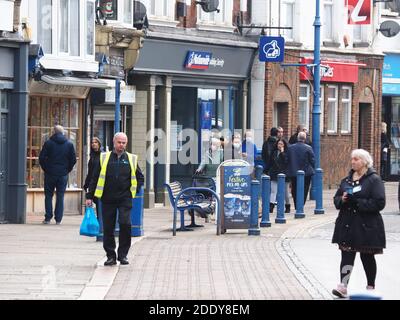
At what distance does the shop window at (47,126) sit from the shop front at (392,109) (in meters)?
17.4

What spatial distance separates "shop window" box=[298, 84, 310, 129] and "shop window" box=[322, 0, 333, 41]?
183 centimetres

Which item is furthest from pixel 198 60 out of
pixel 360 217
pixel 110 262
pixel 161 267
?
pixel 360 217

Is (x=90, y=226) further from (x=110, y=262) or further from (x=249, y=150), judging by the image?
(x=249, y=150)

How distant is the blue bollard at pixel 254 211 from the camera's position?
23250mm

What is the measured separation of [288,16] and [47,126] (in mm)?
12712

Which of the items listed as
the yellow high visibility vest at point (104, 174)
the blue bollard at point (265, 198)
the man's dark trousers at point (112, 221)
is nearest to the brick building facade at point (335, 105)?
the blue bollard at point (265, 198)

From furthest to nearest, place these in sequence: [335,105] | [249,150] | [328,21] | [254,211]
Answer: [335,105]
[328,21]
[249,150]
[254,211]

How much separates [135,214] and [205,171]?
5.18 meters

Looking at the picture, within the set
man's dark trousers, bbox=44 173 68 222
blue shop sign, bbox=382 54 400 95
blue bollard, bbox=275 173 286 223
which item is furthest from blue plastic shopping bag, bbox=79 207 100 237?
blue shop sign, bbox=382 54 400 95

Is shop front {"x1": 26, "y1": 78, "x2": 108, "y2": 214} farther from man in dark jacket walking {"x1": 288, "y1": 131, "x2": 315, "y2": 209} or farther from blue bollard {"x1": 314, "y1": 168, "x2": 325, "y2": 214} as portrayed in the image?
blue bollard {"x1": 314, "y1": 168, "x2": 325, "y2": 214}

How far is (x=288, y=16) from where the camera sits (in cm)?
3984

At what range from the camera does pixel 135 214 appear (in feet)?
73.0
